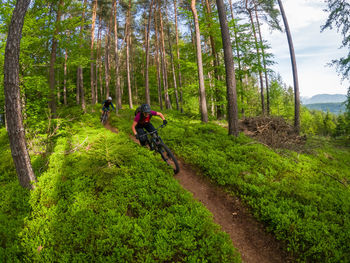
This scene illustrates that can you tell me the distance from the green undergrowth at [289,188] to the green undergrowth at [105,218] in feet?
4.67

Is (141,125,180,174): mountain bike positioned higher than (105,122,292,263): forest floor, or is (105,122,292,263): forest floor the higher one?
(141,125,180,174): mountain bike

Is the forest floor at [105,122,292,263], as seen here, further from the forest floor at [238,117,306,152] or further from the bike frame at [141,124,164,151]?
the forest floor at [238,117,306,152]

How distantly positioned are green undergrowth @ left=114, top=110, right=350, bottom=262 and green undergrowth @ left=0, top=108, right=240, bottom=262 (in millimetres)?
1422

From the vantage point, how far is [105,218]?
393 centimetres

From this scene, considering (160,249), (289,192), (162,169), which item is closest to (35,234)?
(160,249)

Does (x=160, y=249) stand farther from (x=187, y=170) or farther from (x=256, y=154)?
(x=256, y=154)

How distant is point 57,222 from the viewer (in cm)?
380

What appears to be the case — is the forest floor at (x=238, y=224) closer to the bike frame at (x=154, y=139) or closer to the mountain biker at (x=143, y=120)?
the bike frame at (x=154, y=139)

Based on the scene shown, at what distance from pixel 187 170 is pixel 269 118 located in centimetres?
891

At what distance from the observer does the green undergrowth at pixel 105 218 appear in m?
3.23

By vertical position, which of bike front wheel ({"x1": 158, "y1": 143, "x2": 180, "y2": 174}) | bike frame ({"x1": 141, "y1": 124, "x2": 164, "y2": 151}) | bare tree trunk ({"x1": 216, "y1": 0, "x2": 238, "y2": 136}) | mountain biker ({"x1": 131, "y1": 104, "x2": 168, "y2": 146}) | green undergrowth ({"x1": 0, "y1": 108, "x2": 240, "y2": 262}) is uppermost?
bare tree trunk ({"x1": 216, "y1": 0, "x2": 238, "y2": 136})

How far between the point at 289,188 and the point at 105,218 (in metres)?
5.23

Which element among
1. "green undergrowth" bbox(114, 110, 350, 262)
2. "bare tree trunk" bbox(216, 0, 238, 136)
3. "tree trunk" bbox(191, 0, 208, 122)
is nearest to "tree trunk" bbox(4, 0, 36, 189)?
"green undergrowth" bbox(114, 110, 350, 262)

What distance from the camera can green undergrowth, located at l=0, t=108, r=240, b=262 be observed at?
323cm
